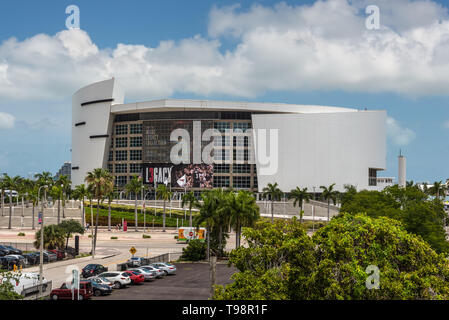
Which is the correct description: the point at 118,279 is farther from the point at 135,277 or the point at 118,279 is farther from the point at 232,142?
the point at 232,142

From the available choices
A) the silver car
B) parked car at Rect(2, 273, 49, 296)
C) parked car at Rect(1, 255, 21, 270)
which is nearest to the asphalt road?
the silver car

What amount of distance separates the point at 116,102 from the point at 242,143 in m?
43.4

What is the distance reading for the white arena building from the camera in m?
147

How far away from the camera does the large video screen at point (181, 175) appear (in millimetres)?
152625

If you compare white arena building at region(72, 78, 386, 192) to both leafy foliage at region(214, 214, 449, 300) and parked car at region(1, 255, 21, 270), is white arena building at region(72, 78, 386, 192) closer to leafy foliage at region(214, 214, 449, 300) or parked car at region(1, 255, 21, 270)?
parked car at region(1, 255, 21, 270)

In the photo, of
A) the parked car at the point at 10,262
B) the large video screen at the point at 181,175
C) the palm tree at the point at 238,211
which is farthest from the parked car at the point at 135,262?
the large video screen at the point at 181,175

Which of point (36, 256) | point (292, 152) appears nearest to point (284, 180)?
point (292, 152)

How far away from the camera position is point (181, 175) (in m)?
154

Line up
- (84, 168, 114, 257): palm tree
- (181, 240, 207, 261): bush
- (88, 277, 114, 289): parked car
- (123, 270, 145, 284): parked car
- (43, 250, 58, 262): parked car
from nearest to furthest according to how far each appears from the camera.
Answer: (88, 277, 114, 289): parked car
(123, 270, 145, 284): parked car
(43, 250, 58, 262): parked car
(84, 168, 114, 257): palm tree
(181, 240, 207, 261): bush

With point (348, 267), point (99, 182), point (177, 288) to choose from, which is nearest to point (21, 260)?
point (99, 182)

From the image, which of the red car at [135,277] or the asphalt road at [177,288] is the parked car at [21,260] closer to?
the asphalt road at [177,288]

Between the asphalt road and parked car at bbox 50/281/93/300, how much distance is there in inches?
46.2
